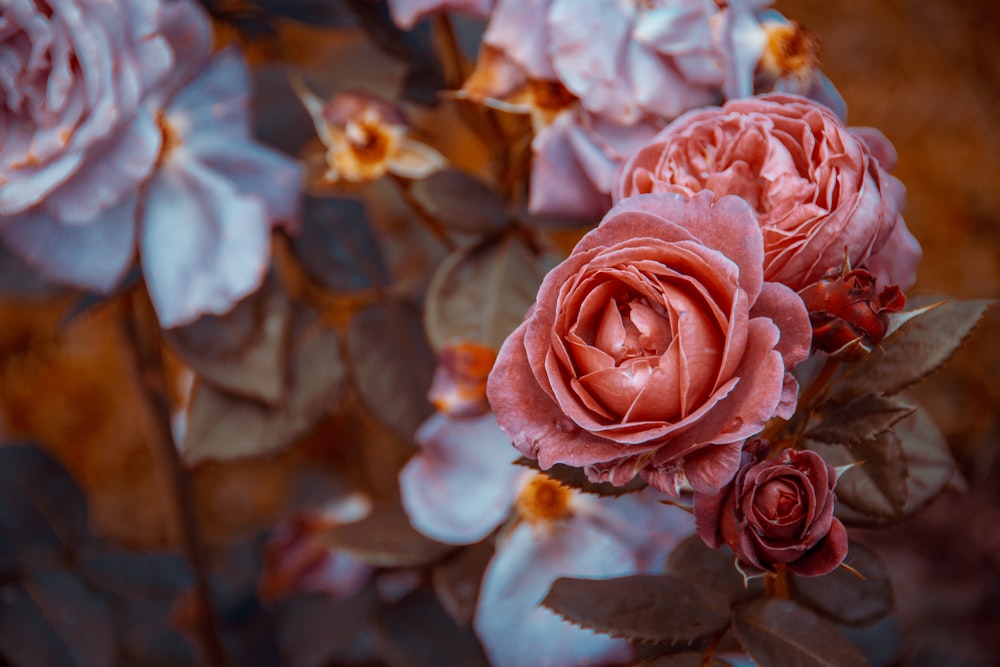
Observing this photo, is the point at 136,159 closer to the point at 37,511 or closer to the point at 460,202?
the point at 460,202

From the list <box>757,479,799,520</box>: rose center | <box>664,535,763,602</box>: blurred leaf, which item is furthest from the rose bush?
<box>664,535,763,602</box>: blurred leaf

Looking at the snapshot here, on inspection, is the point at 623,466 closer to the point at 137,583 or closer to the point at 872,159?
the point at 872,159

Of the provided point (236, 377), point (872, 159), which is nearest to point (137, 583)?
point (236, 377)

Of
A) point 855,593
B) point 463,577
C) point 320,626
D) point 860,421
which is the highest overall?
point 860,421

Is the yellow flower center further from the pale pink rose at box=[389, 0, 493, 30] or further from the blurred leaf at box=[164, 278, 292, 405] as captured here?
the blurred leaf at box=[164, 278, 292, 405]

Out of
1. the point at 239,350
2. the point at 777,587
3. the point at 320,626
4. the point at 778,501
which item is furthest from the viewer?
the point at 320,626

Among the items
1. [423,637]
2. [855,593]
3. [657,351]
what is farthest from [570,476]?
[423,637]

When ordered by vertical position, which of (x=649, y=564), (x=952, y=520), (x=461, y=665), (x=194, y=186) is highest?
(x=194, y=186)
